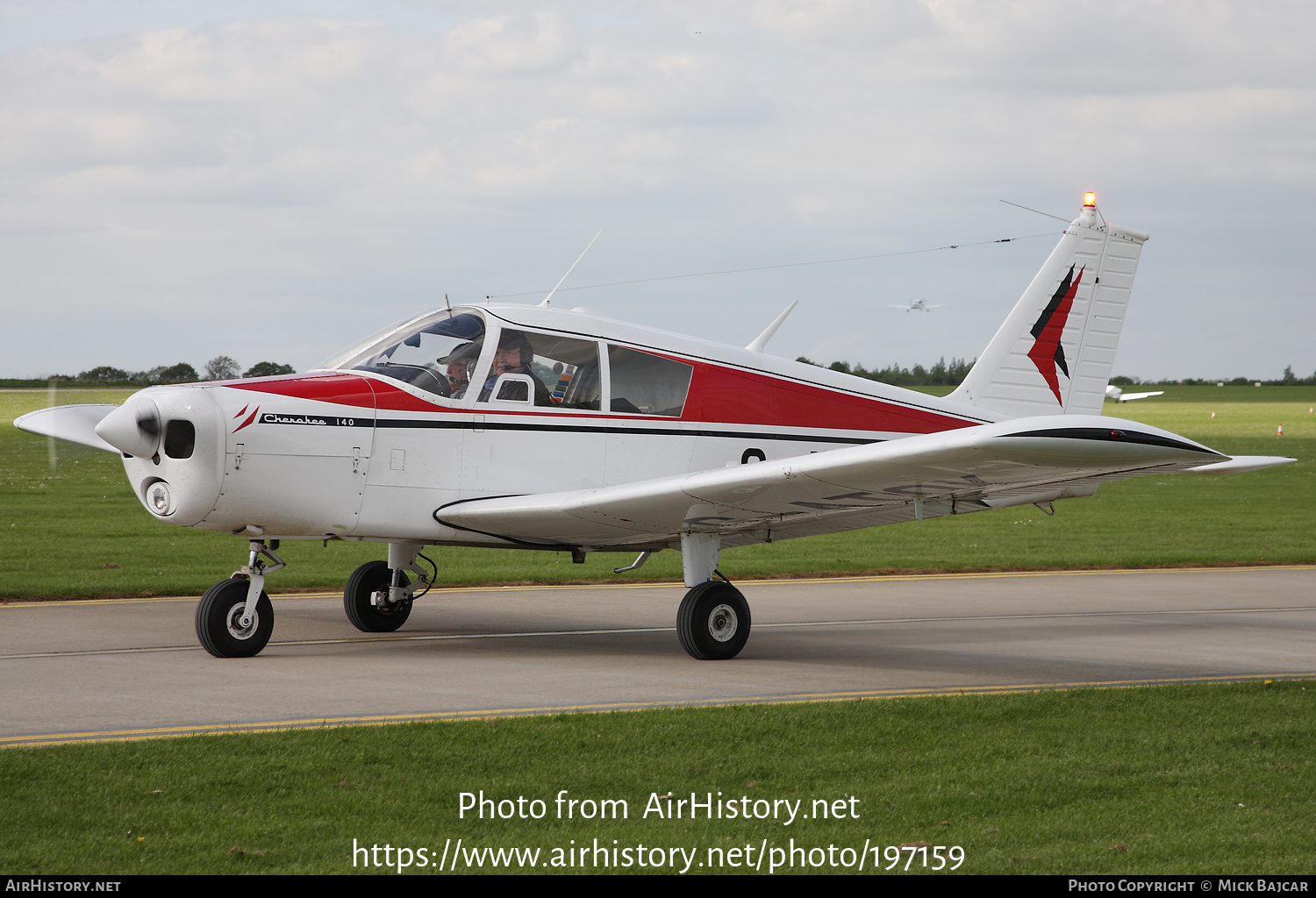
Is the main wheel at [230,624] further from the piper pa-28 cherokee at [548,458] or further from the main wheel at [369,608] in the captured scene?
the main wheel at [369,608]

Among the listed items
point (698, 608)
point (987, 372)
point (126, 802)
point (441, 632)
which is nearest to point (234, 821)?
point (126, 802)

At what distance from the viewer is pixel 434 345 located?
10.6 metres

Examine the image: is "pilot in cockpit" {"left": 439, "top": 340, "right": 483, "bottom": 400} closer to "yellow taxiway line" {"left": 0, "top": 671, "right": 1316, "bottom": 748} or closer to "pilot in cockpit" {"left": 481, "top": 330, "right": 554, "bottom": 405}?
"pilot in cockpit" {"left": 481, "top": 330, "right": 554, "bottom": 405}

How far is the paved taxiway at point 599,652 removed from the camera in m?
8.41

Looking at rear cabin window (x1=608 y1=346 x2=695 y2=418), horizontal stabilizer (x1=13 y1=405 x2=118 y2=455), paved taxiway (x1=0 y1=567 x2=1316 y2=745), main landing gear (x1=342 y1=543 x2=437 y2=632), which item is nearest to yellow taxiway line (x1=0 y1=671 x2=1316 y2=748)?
paved taxiway (x1=0 y1=567 x2=1316 y2=745)

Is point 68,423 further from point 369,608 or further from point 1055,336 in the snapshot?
point 1055,336

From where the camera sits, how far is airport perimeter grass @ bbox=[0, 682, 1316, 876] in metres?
5.50

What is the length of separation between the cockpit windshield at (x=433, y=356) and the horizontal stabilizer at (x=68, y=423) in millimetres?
3890

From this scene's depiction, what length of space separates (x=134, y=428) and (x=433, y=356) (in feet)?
7.73

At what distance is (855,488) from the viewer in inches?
370

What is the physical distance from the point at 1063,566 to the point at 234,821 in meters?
15.5

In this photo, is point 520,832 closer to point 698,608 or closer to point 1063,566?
point 698,608

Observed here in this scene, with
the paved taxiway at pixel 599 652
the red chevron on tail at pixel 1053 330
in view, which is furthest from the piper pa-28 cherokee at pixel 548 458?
the red chevron on tail at pixel 1053 330

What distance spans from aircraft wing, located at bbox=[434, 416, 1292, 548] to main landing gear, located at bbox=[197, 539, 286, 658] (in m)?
1.47
